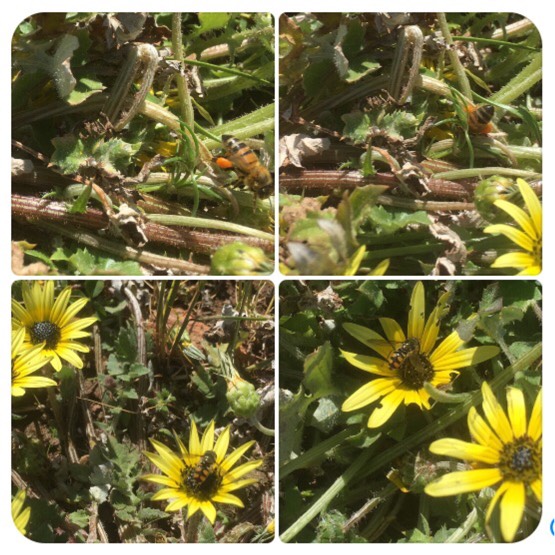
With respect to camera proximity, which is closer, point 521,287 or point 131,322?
point 521,287

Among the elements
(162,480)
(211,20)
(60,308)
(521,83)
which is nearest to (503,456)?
(162,480)

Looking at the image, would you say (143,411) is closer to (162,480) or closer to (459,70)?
(162,480)

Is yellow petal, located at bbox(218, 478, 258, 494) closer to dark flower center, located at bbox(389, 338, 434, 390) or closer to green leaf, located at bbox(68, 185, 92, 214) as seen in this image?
dark flower center, located at bbox(389, 338, 434, 390)

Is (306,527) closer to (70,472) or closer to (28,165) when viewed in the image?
(70,472)

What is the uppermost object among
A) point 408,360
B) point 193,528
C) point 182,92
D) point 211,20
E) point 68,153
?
point 211,20

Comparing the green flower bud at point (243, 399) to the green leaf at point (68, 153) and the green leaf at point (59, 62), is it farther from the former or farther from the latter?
the green leaf at point (59, 62)

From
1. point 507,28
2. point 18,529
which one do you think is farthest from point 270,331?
point 507,28
